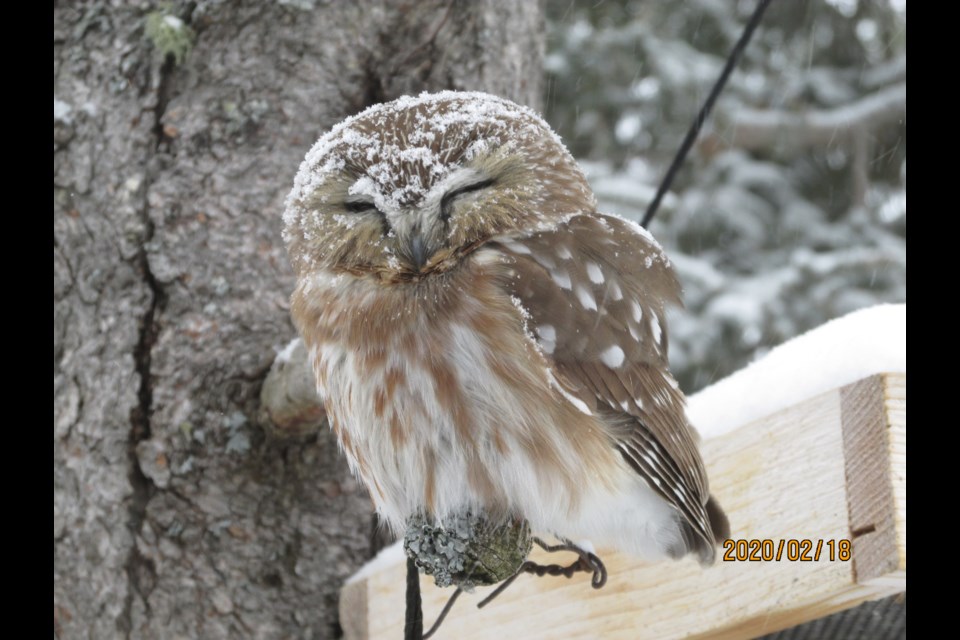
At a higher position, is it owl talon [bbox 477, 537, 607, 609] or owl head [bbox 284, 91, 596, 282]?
owl head [bbox 284, 91, 596, 282]

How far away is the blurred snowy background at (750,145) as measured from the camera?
229 inches

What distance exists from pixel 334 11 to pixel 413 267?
3.30ft

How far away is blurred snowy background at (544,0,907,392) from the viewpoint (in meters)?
5.82

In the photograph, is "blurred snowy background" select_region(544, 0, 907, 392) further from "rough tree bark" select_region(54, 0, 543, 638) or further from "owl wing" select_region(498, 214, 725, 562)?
"owl wing" select_region(498, 214, 725, 562)

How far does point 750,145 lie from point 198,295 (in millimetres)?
4923

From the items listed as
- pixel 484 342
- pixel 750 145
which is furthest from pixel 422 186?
pixel 750 145

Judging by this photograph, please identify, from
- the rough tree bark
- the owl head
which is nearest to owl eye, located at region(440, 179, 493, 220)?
the owl head

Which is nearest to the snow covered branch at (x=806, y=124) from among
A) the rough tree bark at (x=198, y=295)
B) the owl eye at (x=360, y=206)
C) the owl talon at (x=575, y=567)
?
the rough tree bark at (x=198, y=295)

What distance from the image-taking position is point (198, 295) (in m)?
2.18

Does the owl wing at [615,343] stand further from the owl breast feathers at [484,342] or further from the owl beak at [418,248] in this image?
the owl beak at [418,248]

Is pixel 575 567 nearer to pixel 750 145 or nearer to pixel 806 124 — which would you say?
pixel 806 124

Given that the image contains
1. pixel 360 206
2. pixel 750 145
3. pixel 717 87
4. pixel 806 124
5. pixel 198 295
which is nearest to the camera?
pixel 360 206
